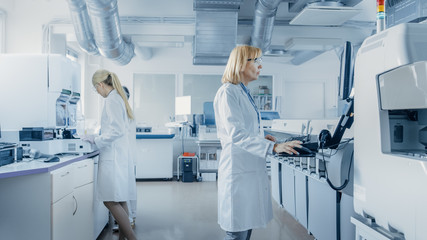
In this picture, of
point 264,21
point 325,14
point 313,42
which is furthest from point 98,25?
point 313,42

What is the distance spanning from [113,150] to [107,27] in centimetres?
167

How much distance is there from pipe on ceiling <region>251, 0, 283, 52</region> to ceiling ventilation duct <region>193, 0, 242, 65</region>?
26 cm

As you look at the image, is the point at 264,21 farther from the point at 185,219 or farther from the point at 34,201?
the point at 34,201

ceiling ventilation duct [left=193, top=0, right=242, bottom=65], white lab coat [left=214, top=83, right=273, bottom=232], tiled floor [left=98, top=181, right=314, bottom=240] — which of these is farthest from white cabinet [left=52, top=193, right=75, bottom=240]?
ceiling ventilation duct [left=193, top=0, right=242, bottom=65]

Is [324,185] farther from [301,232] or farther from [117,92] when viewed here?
[117,92]

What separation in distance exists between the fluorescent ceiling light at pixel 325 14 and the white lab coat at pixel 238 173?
2221 millimetres

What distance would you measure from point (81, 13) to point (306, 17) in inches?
100.0

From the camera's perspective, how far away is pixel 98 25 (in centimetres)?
321

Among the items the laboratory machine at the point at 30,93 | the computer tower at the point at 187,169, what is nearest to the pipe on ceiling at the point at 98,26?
the laboratory machine at the point at 30,93

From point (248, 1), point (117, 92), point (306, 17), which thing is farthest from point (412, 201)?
point (248, 1)

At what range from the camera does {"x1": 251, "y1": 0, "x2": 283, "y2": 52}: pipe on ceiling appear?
10.8 ft

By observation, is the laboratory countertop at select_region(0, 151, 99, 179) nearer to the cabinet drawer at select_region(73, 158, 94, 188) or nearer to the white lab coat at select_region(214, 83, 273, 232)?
the cabinet drawer at select_region(73, 158, 94, 188)

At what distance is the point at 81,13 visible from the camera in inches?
124

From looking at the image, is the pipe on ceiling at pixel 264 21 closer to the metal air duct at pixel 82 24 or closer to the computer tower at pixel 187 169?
the metal air duct at pixel 82 24
